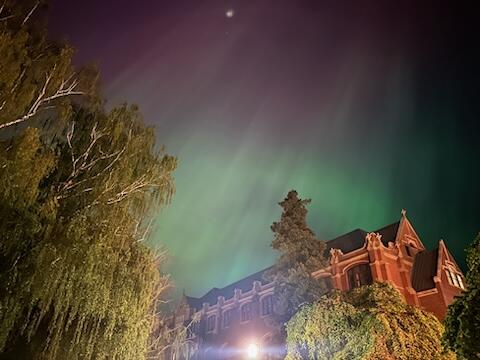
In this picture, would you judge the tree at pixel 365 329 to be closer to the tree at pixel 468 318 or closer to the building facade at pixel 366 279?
the building facade at pixel 366 279

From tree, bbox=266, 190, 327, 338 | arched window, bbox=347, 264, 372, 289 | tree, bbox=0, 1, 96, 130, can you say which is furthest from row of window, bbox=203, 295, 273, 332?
tree, bbox=0, 1, 96, 130

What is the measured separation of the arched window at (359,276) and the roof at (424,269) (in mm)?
3378

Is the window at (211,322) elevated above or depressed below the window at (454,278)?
above

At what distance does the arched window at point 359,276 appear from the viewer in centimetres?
2992

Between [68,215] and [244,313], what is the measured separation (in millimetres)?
33807

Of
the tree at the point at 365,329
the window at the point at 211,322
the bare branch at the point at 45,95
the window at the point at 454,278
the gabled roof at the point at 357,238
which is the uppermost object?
the gabled roof at the point at 357,238

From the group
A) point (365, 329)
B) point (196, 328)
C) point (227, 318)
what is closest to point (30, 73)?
point (365, 329)

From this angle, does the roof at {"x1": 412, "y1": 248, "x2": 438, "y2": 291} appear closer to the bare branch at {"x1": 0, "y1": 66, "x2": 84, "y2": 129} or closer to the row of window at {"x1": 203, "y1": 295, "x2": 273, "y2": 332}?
the row of window at {"x1": 203, "y1": 295, "x2": 273, "y2": 332}

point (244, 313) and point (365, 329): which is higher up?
point (244, 313)

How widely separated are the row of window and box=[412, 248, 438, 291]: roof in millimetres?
14128

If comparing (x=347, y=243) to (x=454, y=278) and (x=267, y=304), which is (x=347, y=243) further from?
(x=267, y=304)

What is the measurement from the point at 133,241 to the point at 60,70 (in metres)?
5.97

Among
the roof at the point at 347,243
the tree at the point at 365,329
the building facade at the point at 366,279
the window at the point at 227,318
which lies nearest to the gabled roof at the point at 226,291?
the roof at the point at 347,243

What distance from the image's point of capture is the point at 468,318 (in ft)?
29.8
